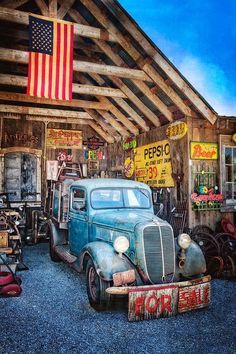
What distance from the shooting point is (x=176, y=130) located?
8219 mm

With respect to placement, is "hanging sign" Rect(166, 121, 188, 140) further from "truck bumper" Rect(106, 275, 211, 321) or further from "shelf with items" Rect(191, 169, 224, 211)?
"truck bumper" Rect(106, 275, 211, 321)

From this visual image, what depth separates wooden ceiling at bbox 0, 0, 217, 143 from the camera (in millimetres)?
7156

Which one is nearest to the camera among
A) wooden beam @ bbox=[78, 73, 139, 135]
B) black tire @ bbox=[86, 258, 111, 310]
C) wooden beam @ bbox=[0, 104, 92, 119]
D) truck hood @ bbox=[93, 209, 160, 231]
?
black tire @ bbox=[86, 258, 111, 310]

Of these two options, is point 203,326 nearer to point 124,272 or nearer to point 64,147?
point 124,272

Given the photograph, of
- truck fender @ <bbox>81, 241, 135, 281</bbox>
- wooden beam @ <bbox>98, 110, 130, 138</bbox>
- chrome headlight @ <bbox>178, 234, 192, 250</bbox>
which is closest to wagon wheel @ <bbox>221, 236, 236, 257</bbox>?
chrome headlight @ <bbox>178, 234, 192, 250</bbox>

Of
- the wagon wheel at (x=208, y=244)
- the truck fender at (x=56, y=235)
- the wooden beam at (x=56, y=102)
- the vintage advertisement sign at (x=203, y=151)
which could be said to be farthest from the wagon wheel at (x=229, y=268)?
the wooden beam at (x=56, y=102)

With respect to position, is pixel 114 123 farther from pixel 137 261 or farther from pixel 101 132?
pixel 137 261

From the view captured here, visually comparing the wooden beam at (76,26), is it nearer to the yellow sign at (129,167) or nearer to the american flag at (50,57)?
the american flag at (50,57)

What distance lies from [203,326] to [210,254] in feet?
9.85

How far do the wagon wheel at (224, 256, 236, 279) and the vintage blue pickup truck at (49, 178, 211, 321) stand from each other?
5.83 feet

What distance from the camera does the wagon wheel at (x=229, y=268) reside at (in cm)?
615

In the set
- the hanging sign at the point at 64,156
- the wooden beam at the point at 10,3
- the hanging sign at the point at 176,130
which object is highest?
the wooden beam at the point at 10,3

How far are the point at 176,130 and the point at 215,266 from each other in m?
3.69


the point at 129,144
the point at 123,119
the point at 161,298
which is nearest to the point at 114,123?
the point at 123,119
